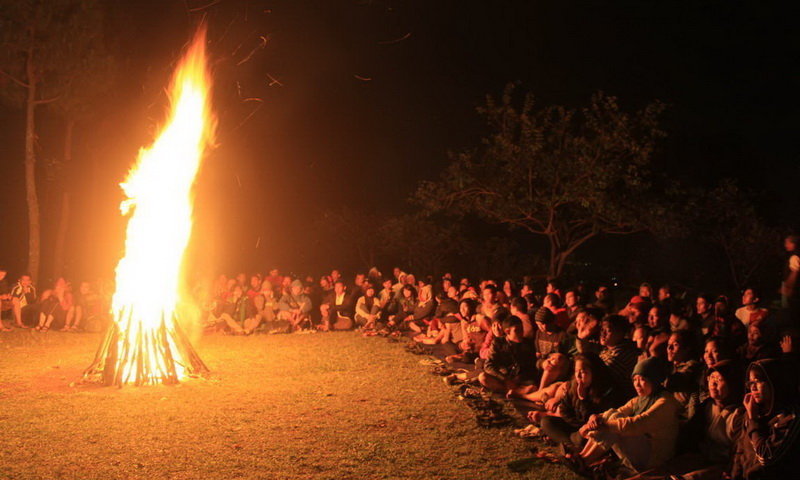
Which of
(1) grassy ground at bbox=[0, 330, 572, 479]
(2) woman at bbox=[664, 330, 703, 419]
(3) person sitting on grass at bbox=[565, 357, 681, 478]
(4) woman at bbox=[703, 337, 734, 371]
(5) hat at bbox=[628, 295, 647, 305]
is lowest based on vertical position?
(1) grassy ground at bbox=[0, 330, 572, 479]

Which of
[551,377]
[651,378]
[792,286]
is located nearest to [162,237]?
[551,377]

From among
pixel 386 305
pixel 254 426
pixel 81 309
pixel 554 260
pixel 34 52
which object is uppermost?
pixel 34 52

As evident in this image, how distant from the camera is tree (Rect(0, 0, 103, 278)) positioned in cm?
1723

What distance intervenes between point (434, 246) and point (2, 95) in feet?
50.5

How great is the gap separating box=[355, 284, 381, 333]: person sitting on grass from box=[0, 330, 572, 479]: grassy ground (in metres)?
4.05

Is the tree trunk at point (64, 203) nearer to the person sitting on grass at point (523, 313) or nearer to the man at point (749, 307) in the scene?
the person sitting on grass at point (523, 313)

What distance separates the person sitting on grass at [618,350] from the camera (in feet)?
23.5

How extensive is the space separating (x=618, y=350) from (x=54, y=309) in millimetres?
12869

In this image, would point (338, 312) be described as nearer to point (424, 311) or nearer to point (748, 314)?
point (424, 311)

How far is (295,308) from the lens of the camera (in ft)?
54.3

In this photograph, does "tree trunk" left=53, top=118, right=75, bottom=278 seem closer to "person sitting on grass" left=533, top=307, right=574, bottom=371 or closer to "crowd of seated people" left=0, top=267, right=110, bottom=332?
"crowd of seated people" left=0, top=267, right=110, bottom=332

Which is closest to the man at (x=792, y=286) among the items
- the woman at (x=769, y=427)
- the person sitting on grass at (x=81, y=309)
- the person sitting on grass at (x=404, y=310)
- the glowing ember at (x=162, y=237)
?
the woman at (x=769, y=427)

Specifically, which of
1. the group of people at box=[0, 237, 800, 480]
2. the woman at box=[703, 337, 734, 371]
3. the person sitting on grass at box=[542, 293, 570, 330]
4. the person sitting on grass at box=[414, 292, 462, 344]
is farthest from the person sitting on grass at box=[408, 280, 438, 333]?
the woman at box=[703, 337, 734, 371]

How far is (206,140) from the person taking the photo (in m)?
10.7
